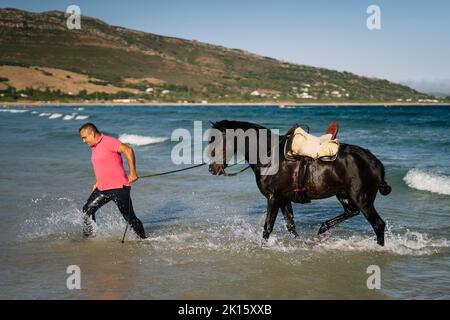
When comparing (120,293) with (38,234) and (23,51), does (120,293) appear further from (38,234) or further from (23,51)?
(23,51)

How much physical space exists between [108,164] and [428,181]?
8695 millimetres

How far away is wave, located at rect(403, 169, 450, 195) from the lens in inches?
462

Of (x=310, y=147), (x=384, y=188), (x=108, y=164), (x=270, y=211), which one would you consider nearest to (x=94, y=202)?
(x=108, y=164)

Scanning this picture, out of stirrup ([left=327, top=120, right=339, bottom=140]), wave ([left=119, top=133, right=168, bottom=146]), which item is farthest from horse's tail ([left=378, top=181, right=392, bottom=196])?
wave ([left=119, top=133, right=168, bottom=146])

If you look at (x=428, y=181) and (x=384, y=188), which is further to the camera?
(x=428, y=181)

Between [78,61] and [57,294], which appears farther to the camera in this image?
[78,61]

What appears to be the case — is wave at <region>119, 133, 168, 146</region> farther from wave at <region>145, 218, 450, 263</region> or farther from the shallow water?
wave at <region>145, 218, 450, 263</region>

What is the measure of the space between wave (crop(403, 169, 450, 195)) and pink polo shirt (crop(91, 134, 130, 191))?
807 cm

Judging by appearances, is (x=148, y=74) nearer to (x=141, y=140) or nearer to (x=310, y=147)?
(x=141, y=140)

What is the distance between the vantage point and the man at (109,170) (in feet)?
23.5

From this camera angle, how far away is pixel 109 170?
23.9 ft
